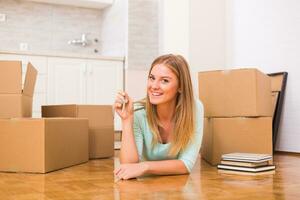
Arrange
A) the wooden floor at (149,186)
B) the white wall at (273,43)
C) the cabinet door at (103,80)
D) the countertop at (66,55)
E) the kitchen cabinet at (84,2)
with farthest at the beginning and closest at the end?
the kitchen cabinet at (84,2), the cabinet door at (103,80), the countertop at (66,55), the white wall at (273,43), the wooden floor at (149,186)

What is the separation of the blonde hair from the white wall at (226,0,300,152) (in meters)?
1.57

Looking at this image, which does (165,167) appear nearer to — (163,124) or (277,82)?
(163,124)

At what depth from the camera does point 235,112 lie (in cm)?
240

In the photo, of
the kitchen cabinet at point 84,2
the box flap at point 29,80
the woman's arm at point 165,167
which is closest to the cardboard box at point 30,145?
the box flap at point 29,80

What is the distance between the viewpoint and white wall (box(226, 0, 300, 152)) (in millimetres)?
3207

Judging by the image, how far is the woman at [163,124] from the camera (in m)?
1.81

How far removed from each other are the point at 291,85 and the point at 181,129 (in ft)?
5.47

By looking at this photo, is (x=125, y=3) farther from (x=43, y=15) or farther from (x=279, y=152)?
(x=279, y=152)

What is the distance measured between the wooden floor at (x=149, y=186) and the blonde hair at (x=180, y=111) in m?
0.17

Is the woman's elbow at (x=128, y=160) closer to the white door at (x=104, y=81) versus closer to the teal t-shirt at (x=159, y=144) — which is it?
the teal t-shirt at (x=159, y=144)

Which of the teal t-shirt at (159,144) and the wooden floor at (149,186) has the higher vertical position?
the teal t-shirt at (159,144)

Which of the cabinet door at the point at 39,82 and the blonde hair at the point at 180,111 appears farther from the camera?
the cabinet door at the point at 39,82

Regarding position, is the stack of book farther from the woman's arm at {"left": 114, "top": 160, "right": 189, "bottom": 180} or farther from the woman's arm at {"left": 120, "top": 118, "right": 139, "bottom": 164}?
the woman's arm at {"left": 120, "top": 118, "right": 139, "bottom": 164}

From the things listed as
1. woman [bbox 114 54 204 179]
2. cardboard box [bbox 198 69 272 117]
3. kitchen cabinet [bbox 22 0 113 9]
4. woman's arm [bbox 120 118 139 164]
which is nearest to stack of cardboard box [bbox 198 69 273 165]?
cardboard box [bbox 198 69 272 117]
